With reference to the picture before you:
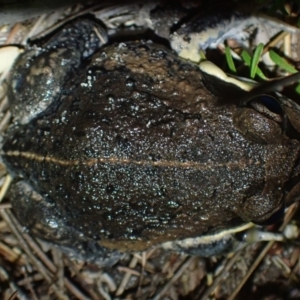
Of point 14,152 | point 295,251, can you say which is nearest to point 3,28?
point 14,152

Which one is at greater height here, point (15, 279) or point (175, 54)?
→ point (175, 54)

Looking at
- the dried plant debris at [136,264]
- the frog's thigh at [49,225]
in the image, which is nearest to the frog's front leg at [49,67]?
the dried plant debris at [136,264]

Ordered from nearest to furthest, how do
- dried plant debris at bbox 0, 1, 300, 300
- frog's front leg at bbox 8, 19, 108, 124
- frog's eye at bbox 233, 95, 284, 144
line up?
frog's eye at bbox 233, 95, 284, 144
frog's front leg at bbox 8, 19, 108, 124
dried plant debris at bbox 0, 1, 300, 300

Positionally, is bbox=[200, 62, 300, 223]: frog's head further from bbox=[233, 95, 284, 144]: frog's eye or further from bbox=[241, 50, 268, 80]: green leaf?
bbox=[241, 50, 268, 80]: green leaf

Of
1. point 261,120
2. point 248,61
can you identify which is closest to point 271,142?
point 261,120

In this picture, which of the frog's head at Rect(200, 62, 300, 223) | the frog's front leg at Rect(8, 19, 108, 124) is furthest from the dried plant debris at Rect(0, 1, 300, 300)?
the frog's head at Rect(200, 62, 300, 223)

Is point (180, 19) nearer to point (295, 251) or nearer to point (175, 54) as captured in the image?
point (175, 54)

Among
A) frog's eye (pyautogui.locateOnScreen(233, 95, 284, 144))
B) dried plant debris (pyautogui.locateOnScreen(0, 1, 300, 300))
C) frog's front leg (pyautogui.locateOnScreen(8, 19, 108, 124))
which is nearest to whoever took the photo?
frog's eye (pyautogui.locateOnScreen(233, 95, 284, 144))
